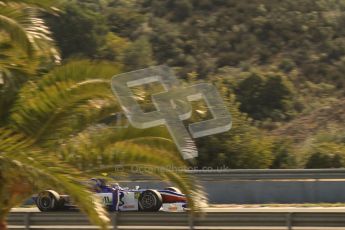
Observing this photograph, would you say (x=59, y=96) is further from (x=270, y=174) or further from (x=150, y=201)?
(x=270, y=174)

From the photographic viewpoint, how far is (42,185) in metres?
7.72

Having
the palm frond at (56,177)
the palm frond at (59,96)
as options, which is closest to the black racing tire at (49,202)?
the palm frond at (59,96)

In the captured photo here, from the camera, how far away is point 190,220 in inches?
539

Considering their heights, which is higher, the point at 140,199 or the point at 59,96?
the point at 59,96

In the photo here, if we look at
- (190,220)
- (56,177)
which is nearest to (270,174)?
(190,220)

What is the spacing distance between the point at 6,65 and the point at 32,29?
590 mm

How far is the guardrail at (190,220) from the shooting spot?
13.2 metres

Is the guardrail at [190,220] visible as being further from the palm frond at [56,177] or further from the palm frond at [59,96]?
the palm frond at [56,177]

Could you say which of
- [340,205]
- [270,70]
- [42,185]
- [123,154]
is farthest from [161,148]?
[270,70]

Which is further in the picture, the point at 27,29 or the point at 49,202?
the point at 49,202

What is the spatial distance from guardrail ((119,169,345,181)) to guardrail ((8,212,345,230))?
7.61 metres

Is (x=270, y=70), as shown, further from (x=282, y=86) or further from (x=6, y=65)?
(x=6, y=65)

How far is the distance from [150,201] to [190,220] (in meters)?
4.03

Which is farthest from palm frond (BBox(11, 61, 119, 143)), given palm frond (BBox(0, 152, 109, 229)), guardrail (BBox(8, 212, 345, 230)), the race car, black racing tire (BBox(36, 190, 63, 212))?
black racing tire (BBox(36, 190, 63, 212))
